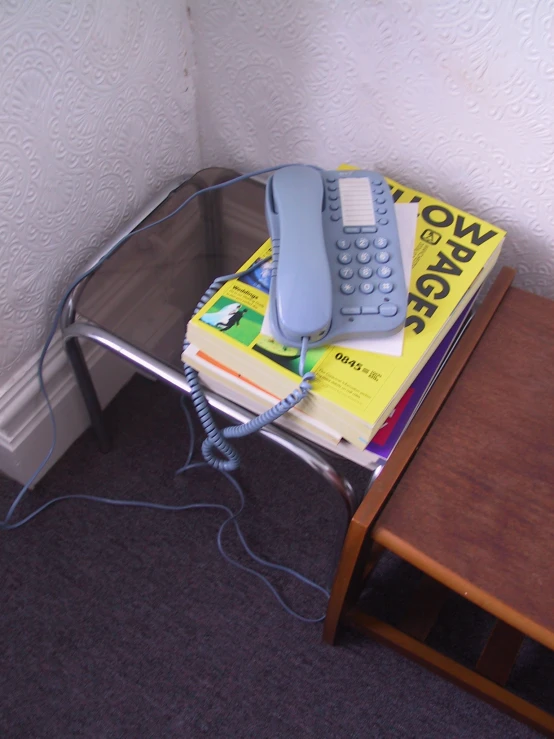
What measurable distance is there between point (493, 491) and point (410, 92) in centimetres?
45

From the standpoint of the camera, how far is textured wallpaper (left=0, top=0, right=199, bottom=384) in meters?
0.63

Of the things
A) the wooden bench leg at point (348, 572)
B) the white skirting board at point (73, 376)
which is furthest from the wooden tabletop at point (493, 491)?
the white skirting board at point (73, 376)

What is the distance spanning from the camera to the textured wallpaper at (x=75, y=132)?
633mm

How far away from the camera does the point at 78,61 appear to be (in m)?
0.67

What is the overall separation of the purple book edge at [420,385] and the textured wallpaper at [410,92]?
0.51 ft

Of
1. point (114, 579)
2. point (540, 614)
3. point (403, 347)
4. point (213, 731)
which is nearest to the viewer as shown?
point (540, 614)

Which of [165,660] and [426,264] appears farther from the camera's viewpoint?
[165,660]

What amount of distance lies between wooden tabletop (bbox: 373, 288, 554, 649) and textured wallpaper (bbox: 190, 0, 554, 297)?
18cm

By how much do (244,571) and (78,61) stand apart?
772 millimetres

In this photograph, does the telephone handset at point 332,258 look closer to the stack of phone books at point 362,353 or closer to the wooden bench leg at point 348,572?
the stack of phone books at point 362,353

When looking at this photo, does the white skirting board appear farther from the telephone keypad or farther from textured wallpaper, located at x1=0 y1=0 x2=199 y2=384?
the telephone keypad

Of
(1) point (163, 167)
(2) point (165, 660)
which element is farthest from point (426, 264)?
(2) point (165, 660)

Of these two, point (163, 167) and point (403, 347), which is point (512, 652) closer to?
point (403, 347)

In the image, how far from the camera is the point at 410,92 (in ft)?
2.28
